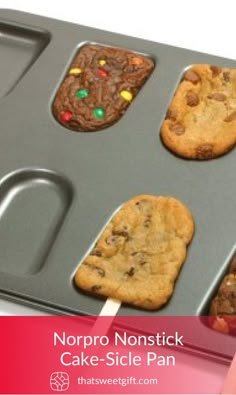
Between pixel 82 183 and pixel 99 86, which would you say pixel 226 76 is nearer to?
pixel 99 86

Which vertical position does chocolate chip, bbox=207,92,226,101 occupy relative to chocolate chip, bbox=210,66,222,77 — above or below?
below

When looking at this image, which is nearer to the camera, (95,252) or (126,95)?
(95,252)

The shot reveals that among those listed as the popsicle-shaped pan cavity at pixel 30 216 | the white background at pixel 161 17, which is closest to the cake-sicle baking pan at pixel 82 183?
the popsicle-shaped pan cavity at pixel 30 216

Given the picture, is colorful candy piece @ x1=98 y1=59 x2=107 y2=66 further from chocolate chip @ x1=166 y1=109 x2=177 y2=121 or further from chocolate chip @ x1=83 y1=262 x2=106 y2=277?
chocolate chip @ x1=83 y1=262 x2=106 y2=277

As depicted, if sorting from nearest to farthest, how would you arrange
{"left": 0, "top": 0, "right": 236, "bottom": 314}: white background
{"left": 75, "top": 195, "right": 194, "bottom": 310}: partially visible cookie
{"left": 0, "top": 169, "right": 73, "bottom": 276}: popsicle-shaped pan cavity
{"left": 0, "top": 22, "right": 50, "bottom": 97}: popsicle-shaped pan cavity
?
{"left": 75, "top": 195, "right": 194, "bottom": 310}: partially visible cookie → {"left": 0, "top": 169, "right": 73, "bottom": 276}: popsicle-shaped pan cavity → {"left": 0, "top": 22, "right": 50, "bottom": 97}: popsicle-shaped pan cavity → {"left": 0, "top": 0, "right": 236, "bottom": 314}: white background

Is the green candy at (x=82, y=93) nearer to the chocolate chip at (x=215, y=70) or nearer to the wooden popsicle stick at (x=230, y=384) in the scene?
the chocolate chip at (x=215, y=70)

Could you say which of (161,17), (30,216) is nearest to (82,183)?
(30,216)

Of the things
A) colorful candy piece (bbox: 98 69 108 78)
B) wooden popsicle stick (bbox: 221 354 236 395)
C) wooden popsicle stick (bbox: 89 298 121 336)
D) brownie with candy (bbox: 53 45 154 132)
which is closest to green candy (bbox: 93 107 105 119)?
brownie with candy (bbox: 53 45 154 132)
